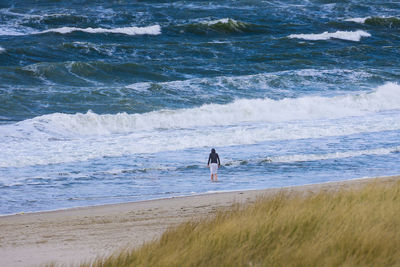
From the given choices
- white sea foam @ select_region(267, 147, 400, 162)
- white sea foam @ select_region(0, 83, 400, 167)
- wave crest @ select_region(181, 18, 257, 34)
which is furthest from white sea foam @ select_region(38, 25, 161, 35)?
white sea foam @ select_region(267, 147, 400, 162)

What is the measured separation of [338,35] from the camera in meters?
45.5

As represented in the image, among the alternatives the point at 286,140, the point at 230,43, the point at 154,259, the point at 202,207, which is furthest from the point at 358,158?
the point at 230,43

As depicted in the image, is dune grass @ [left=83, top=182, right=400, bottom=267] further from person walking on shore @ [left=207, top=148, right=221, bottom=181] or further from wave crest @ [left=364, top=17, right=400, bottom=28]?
wave crest @ [left=364, top=17, right=400, bottom=28]

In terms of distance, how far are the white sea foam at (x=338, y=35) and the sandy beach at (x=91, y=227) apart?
33661 millimetres

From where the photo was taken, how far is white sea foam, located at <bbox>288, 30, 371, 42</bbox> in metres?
43.8

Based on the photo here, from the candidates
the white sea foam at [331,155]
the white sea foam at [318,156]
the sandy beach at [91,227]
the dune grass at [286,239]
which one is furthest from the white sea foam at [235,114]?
the dune grass at [286,239]

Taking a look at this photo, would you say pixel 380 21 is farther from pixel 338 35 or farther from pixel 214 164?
pixel 214 164

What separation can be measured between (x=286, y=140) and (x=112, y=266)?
41.5 ft

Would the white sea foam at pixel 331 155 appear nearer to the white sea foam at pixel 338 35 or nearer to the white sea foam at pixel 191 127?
the white sea foam at pixel 191 127

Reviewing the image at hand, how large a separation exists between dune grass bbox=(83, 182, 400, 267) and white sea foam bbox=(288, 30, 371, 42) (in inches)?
1477

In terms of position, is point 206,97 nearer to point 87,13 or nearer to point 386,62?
point 386,62

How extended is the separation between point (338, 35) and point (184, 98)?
23.6 m

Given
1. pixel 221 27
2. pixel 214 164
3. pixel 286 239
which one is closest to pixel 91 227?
pixel 286 239

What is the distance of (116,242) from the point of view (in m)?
7.62
